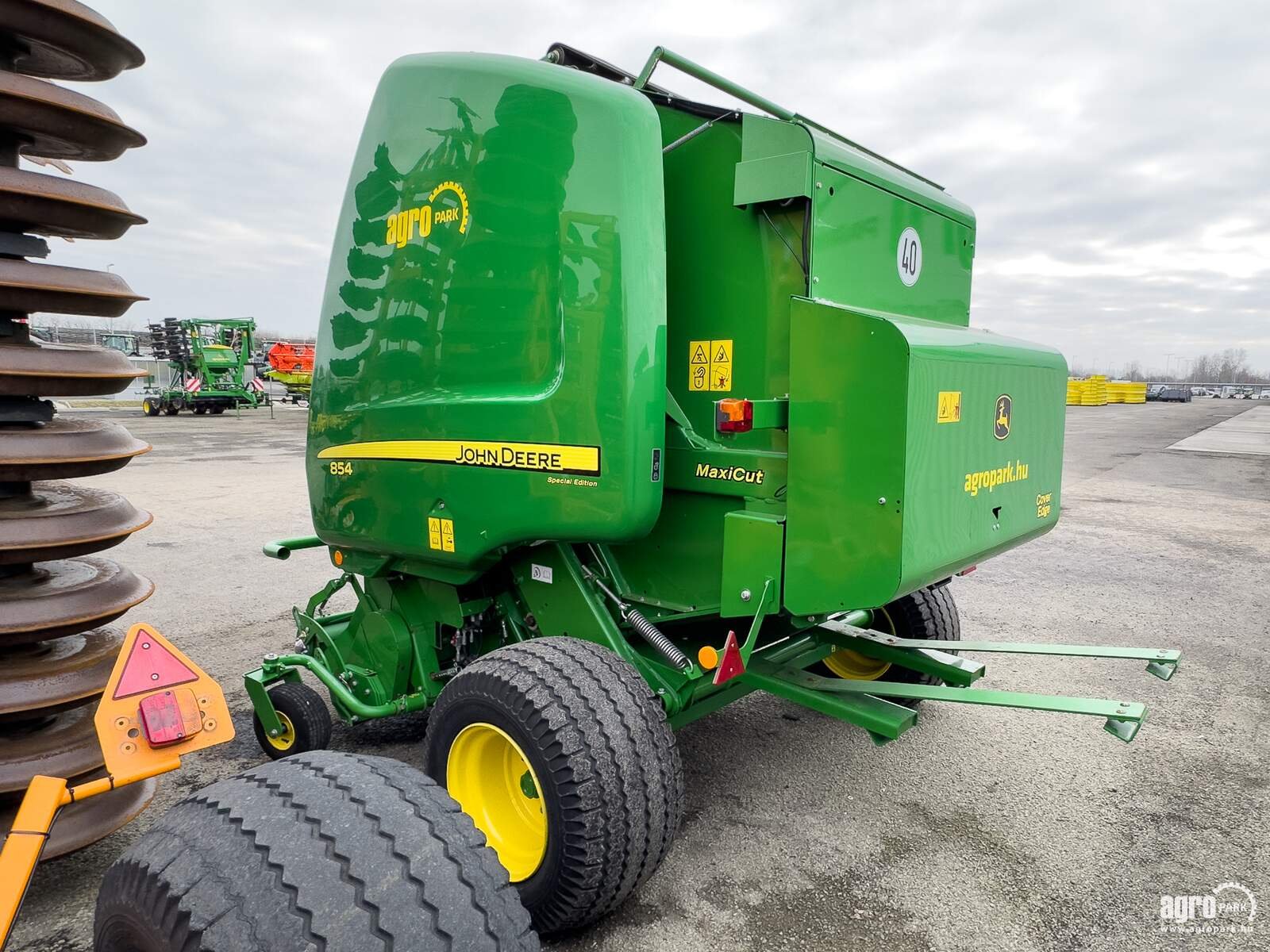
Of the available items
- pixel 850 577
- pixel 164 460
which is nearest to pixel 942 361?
pixel 850 577

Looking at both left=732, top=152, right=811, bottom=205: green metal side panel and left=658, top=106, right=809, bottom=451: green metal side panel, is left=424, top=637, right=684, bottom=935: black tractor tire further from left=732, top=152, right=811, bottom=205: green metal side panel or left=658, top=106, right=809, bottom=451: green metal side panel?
left=732, top=152, right=811, bottom=205: green metal side panel

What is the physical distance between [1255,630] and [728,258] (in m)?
4.95

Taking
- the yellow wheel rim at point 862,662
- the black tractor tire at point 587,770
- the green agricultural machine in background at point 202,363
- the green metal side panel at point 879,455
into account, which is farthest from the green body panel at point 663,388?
the green agricultural machine in background at point 202,363

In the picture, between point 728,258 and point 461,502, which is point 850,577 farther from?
point 461,502

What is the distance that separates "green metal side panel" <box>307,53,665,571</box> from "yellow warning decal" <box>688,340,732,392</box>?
29 cm

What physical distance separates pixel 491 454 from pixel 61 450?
4.24ft

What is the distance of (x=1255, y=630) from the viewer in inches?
216

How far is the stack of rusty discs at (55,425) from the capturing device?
2447 mm

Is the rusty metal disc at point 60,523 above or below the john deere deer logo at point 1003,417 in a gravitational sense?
below

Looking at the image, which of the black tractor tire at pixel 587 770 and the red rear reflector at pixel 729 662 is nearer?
the black tractor tire at pixel 587 770

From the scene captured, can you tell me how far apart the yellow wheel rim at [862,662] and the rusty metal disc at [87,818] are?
2879 mm

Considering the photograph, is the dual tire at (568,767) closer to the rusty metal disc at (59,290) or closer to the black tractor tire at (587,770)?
the black tractor tire at (587,770)

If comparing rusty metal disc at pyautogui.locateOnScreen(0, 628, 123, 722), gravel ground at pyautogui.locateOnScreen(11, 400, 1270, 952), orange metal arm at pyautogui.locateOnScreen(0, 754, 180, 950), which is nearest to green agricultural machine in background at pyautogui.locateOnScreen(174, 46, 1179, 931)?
gravel ground at pyautogui.locateOnScreen(11, 400, 1270, 952)

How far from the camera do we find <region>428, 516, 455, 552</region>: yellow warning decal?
9.93 ft
